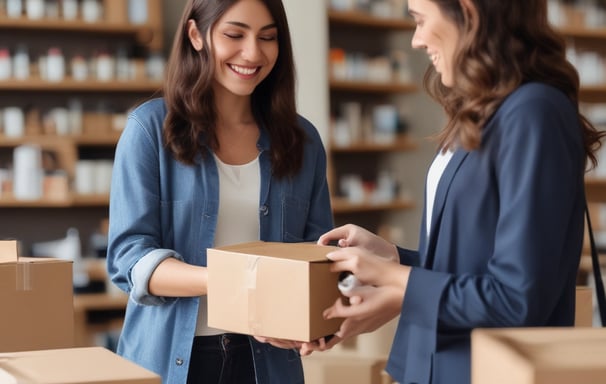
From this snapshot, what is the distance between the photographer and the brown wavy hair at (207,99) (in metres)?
1.88

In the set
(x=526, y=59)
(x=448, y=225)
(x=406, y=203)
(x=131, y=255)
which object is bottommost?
(x=406, y=203)

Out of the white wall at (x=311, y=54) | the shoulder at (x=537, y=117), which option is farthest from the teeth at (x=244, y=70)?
the white wall at (x=311, y=54)

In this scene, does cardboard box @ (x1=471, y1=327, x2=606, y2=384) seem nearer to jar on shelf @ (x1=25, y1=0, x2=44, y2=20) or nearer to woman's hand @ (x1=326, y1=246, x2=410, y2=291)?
woman's hand @ (x1=326, y1=246, x2=410, y2=291)

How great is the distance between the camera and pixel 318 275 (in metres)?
1.39

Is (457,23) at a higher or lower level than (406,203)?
higher

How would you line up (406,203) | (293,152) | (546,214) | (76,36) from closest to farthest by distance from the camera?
(546,214) < (293,152) < (76,36) < (406,203)

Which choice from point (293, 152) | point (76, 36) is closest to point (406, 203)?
point (76, 36)

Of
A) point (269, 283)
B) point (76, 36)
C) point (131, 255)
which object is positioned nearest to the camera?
point (269, 283)

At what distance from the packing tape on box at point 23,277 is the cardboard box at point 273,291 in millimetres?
461

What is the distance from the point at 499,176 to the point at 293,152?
0.81 metres

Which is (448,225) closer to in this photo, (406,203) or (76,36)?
(76,36)

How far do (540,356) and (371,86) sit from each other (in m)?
4.70

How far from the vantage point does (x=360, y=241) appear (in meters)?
1.65

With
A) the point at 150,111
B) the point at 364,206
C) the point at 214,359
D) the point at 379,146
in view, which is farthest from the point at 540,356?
the point at 379,146
